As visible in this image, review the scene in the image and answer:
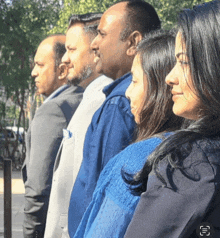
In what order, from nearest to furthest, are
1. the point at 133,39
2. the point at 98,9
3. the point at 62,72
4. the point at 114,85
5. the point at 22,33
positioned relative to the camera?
the point at 114,85, the point at 133,39, the point at 62,72, the point at 22,33, the point at 98,9

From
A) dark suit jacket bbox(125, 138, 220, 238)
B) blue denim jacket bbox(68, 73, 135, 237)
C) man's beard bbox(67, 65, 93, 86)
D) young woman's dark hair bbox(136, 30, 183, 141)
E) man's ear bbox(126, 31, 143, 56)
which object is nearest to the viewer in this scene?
dark suit jacket bbox(125, 138, 220, 238)

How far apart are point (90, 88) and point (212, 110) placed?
5.08 feet

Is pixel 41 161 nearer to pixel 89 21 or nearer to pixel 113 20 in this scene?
pixel 113 20

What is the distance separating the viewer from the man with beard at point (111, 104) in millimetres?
2016

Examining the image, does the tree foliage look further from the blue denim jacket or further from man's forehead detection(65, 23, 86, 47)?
the blue denim jacket

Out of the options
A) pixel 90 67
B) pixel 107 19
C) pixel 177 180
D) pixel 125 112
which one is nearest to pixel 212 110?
pixel 177 180

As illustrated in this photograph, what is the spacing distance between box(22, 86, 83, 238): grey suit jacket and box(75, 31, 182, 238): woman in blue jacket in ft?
3.93

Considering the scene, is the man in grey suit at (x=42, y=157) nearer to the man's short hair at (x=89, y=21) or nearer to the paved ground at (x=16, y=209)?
the man's short hair at (x=89, y=21)

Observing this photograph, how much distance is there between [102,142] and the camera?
2033 millimetres

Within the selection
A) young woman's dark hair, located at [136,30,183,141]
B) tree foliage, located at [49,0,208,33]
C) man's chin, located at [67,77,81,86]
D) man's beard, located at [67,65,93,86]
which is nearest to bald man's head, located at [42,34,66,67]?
man's chin, located at [67,77,81,86]

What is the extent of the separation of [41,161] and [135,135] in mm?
1087

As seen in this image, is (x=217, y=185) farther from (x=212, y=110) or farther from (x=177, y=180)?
(x=212, y=110)

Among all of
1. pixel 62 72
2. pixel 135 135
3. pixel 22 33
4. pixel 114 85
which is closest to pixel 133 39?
pixel 114 85

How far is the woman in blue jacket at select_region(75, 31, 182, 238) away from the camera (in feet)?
4.36
